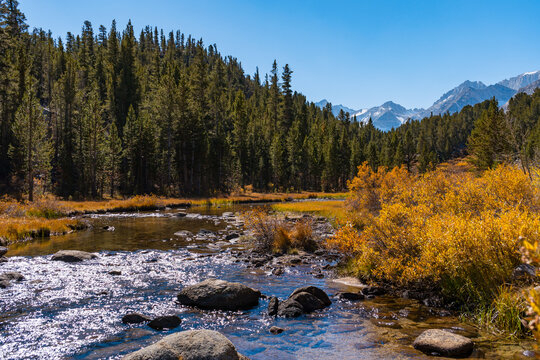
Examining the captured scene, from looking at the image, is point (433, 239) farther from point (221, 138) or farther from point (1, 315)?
point (221, 138)

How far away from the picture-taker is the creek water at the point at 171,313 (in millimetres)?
7641

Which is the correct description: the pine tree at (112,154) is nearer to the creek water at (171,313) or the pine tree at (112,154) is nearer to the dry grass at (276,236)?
the creek water at (171,313)

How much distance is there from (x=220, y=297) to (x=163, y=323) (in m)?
2.13

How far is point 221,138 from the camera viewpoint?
232 ft

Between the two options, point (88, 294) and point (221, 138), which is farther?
point (221, 138)

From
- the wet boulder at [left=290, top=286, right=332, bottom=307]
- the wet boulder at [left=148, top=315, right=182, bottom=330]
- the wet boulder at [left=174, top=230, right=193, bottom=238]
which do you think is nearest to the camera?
the wet boulder at [left=148, top=315, right=182, bottom=330]

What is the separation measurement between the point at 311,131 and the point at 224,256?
324ft

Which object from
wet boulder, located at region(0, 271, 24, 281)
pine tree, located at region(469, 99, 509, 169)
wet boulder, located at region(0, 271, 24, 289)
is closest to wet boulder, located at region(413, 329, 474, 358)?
wet boulder, located at region(0, 271, 24, 289)

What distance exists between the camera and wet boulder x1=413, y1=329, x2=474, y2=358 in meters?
7.08

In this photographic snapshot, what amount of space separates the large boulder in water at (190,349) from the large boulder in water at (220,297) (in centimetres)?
383

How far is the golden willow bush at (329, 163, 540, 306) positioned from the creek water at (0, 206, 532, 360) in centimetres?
109

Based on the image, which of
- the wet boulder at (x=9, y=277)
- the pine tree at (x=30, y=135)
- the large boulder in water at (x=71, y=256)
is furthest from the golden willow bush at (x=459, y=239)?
the pine tree at (x=30, y=135)

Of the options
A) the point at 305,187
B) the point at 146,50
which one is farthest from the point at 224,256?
the point at 146,50

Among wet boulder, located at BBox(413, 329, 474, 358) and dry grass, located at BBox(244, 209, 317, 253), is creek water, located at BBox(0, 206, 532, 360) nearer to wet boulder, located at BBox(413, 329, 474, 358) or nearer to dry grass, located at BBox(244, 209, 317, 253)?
wet boulder, located at BBox(413, 329, 474, 358)
